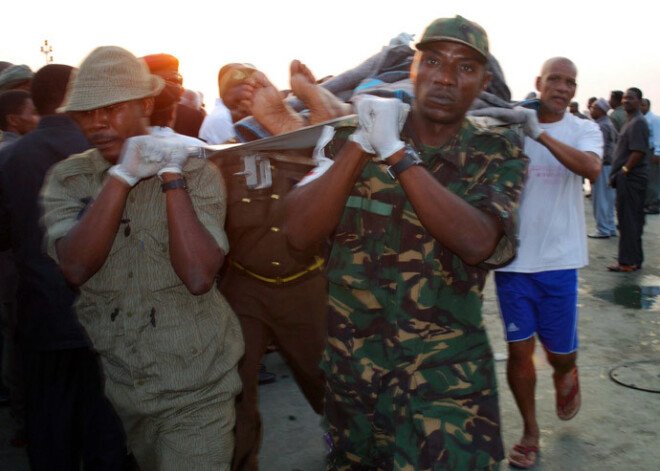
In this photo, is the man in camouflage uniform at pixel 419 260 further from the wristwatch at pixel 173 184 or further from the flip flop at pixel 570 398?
the flip flop at pixel 570 398

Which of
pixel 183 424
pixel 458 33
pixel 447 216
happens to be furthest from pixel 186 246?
pixel 458 33

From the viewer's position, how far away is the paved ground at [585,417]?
13.6ft

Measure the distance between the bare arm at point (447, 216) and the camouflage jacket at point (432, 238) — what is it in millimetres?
89

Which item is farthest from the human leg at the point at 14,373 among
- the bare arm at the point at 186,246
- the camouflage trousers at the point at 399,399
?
the camouflage trousers at the point at 399,399

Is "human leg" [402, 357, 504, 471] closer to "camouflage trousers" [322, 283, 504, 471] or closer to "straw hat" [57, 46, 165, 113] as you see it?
"camouflage trousers" [322, 283, 504, 471]

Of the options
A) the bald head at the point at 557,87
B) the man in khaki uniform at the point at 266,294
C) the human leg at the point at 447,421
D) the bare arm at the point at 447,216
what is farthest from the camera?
the bald head at the point at 557,87

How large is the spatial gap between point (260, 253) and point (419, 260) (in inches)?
51.7

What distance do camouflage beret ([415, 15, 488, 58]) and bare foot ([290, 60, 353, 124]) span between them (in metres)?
0.65

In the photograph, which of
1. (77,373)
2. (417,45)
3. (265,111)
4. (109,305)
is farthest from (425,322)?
(77,373)

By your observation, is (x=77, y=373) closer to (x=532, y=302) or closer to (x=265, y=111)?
(x=265, y=111)

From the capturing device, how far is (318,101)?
3020 millimetres

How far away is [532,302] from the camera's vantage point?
4227 mm

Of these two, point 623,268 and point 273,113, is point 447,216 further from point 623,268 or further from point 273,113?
point 623,268

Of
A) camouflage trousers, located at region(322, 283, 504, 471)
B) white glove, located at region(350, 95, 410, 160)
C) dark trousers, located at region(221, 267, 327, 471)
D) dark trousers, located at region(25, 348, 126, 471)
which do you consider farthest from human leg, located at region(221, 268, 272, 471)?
white glove, located at region(350, 95, 410, 160)
